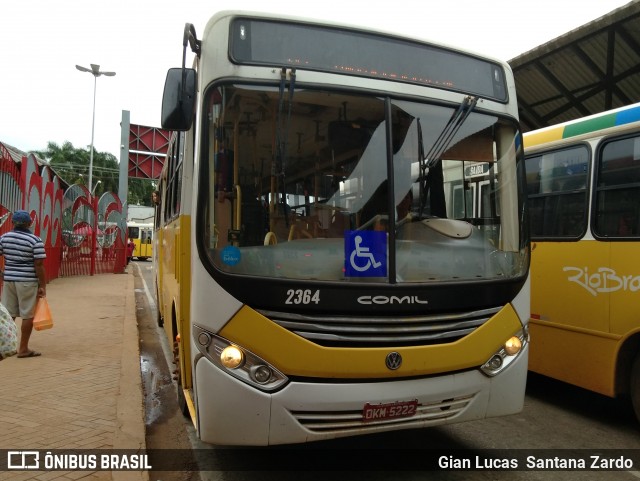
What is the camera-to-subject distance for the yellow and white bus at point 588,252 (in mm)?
4477

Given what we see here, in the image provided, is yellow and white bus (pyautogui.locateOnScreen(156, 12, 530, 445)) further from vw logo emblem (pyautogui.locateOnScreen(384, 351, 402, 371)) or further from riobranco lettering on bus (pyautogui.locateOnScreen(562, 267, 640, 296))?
riobranco lettering on bus (pyautogui.locateOnScreen(562, 267, 640, 296))

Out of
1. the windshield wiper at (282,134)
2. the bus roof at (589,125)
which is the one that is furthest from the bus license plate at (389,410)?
the bus roof at (589,125)

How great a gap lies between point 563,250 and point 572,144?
111cm

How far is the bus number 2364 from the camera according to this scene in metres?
2.94

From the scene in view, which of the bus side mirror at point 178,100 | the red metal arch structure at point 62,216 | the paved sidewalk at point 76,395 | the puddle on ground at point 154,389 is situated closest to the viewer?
the bus side mirror at point 178,100

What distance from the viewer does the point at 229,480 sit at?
353 cm

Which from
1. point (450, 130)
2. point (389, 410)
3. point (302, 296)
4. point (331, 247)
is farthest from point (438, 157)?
point (389, 410)

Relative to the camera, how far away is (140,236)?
128 ft

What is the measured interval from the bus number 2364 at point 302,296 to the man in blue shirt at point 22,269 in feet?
15.5

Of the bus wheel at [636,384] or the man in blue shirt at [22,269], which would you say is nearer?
the bus wheel at [636,384]

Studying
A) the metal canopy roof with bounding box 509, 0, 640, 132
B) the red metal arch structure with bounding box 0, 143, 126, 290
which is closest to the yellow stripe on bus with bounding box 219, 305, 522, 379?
the metal canopy roof with bounding box 509, 0, 640, 132

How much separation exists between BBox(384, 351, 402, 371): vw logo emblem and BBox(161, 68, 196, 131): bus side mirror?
6.48 feet

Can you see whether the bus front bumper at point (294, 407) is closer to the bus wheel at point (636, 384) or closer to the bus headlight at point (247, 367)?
the bus headlight at point (247, 367)

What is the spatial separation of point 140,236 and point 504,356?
127ft
